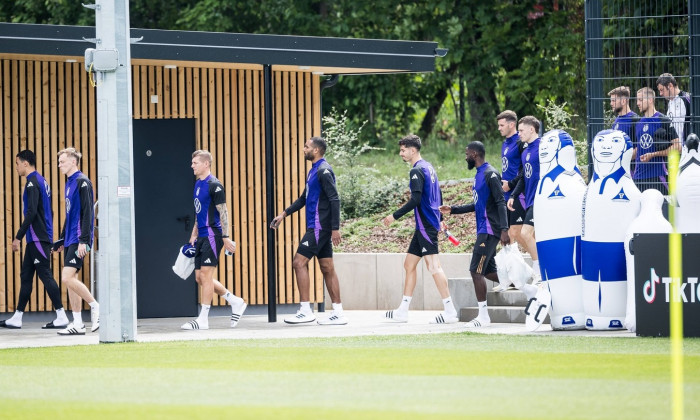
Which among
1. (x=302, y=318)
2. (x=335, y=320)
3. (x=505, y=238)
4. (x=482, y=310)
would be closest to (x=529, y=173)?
(x=505, y=238)

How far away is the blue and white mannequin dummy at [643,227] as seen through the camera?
13305 millimetres

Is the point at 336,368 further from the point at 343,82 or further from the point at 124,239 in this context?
the point at 343,82

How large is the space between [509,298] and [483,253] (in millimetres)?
844

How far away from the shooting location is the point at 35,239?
618 inches

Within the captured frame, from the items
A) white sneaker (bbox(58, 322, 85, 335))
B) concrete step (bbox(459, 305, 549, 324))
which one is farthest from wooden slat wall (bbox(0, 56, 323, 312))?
concrete step (bbox(459, 305, 549, 324))

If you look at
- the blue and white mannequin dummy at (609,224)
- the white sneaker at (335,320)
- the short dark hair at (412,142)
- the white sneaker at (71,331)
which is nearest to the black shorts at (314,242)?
the white sneaker at (335,320)

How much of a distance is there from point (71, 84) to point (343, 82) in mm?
15945

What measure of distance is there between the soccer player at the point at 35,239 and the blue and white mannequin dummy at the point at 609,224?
6.43m

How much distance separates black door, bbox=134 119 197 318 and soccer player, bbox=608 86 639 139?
5.71 metres

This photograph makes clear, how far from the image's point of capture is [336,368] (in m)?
10.5

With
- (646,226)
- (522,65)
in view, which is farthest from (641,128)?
(522,65)

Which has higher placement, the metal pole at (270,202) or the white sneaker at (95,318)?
the metal pole at (270,202)

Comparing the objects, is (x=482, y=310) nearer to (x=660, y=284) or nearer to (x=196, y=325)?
(x=660, y=284)

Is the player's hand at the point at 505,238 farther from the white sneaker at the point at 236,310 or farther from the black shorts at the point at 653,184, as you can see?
the white sneaker at the point at 236,310
